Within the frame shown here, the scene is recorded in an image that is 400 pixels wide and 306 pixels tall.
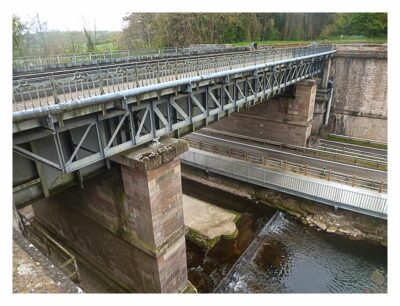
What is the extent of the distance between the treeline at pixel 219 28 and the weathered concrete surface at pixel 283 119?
2466 cm

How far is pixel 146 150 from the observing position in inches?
404

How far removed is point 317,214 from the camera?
1775 cm

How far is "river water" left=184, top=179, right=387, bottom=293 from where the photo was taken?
1322 centimetres

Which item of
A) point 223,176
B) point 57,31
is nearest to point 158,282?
point 223,176

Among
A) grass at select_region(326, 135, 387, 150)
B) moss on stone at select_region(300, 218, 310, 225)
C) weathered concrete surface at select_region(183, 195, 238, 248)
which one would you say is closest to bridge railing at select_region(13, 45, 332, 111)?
weathered concrete surface at select_region(183, 195, 238, 248)

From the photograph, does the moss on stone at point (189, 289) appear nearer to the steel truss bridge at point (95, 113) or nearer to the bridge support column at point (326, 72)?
the steel truss bridge at point (95, 113)

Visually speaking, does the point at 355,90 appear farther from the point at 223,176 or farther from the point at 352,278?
the point at 352,278

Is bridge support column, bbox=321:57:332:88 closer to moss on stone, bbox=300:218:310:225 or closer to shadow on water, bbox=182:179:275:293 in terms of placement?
shadow on water, bbox=182:179:275:293

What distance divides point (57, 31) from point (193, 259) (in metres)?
39.2

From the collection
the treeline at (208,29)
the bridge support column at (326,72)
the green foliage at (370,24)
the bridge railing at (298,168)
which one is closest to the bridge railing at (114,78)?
the bridge railing at (298,168)

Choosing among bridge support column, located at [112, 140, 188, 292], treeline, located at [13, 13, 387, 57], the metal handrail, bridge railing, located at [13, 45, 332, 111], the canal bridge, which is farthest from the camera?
treeline, located at [13, 13, 387, 57]

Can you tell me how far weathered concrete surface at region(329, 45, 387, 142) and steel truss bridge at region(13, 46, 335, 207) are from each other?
18598 mm

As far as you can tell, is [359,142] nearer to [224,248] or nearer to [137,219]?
[224,248]

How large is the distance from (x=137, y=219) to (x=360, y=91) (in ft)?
87.0
